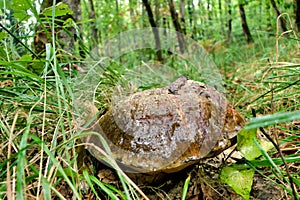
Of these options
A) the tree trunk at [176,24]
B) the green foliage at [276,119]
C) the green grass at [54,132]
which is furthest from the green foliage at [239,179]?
the tree trunk at [176,24]

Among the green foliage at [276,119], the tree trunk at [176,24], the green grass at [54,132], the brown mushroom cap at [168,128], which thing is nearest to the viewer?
the green foliage at [276,119]

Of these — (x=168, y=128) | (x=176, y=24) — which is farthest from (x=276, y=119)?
(x=176, y=24)

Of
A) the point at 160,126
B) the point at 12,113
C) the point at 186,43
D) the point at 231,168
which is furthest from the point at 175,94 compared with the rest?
the point at 186,43

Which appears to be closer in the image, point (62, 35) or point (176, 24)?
point (62, 35)

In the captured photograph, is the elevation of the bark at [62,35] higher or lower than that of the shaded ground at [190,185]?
higher

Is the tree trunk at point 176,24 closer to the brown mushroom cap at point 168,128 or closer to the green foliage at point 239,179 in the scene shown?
the brown mushroom cap at point 168,128

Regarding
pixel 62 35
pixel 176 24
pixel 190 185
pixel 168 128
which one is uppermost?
pixel 62 35

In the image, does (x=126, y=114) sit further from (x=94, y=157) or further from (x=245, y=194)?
(x=245, y=194)

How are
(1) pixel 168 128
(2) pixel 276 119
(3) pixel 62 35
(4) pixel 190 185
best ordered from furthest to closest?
(3) pixel 62 35
(4) pixel 190 185
(1) pixel 168 128
(2) pixel 276 119

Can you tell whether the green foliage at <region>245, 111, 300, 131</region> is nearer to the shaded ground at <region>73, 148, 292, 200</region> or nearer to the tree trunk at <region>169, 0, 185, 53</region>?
the shaded ground at <region>73, 148, 292, 200</region>

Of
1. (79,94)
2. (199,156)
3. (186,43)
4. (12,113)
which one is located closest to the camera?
(199,156)

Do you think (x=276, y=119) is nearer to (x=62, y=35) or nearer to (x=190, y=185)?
(x=190, y=185)
